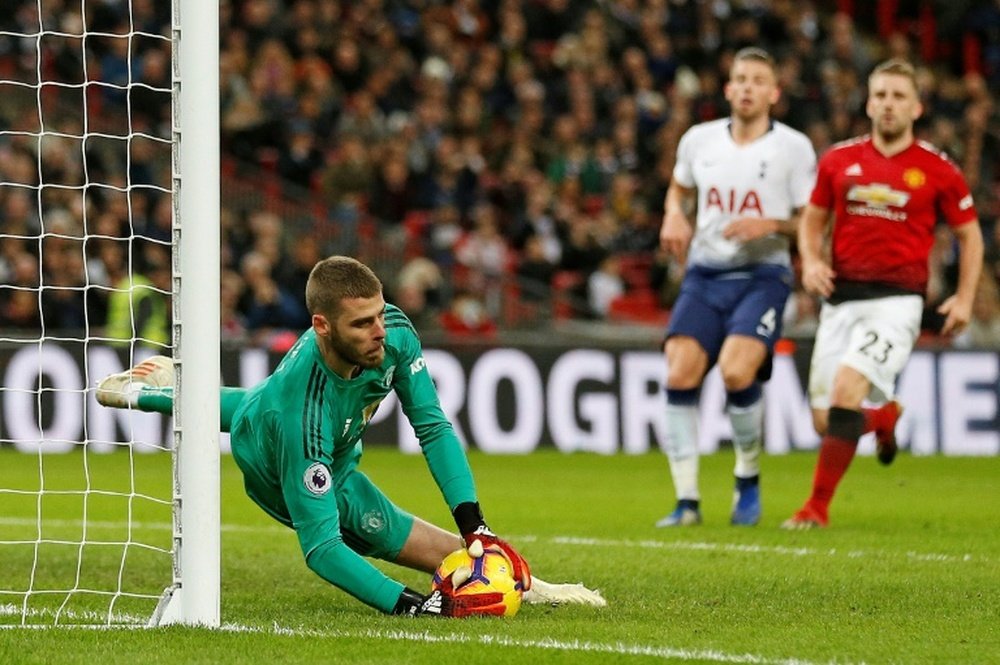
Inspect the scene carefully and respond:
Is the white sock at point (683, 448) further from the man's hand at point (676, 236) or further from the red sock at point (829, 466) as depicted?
the man's hand at point (676, 236)

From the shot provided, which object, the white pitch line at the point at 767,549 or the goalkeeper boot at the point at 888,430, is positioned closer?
the white pitch line at the point at 767,549

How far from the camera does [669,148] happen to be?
20.5 m

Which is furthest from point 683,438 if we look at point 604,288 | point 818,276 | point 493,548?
point 604,288

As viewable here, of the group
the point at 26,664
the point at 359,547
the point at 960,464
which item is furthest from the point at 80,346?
the point at 26,664

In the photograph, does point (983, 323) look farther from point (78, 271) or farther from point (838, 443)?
point (838, 443)

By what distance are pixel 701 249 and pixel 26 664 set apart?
5.38 metres

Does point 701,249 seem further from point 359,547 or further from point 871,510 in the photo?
point 359,547

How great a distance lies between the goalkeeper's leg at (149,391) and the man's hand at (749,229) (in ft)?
12.3

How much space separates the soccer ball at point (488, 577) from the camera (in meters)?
5.71

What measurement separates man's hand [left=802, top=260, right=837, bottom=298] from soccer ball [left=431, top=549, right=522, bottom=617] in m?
3.66

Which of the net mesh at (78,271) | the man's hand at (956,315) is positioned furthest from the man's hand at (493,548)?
the man's hand at (956,315)

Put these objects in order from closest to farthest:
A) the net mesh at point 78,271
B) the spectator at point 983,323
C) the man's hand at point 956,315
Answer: the man's hand at point 956,315, the net mesh at point 78,271, the spectator at point 983,323

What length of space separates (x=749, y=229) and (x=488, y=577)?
393 cm

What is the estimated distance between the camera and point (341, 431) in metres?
5.89
